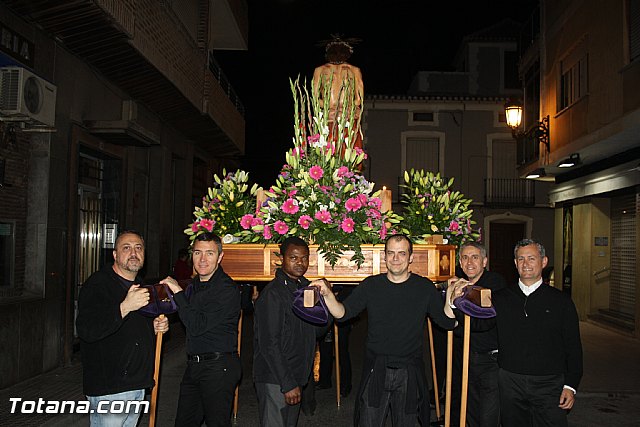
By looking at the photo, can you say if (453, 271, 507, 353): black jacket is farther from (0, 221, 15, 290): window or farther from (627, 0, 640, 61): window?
(627, 0, 640, 61): window

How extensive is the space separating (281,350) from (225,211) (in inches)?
99.0

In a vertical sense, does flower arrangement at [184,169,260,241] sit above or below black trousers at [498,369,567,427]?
above

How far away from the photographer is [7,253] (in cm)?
848

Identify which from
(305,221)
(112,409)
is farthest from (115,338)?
(305,221)

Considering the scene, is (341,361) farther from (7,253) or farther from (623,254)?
(623,254)

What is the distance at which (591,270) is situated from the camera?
1697cm

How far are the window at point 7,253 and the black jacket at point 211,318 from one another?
187 inches

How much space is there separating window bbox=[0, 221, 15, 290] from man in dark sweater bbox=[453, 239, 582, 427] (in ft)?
21.2

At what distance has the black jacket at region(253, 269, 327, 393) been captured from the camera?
15.5ft

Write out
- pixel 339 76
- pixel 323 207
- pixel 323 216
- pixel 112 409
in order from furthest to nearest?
pixel 339 76 → pixel 323 207 → pixel 323 216 → pixel 112 409

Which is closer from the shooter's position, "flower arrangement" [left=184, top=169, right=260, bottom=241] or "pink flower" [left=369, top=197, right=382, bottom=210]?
"pink flower" [left=369, top=197, right=382, bottom=210]

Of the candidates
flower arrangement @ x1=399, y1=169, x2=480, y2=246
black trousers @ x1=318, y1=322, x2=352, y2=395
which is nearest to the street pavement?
black trousers @ x1=318, y1=322, x2=352, y2=395

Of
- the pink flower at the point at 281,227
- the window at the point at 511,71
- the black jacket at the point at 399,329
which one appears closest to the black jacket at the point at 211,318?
the black jacket at the point at 399,329

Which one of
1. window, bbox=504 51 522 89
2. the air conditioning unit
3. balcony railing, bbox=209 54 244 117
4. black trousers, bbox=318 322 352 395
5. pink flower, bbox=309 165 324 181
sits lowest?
black trousers, bbox=318 322 352 395
